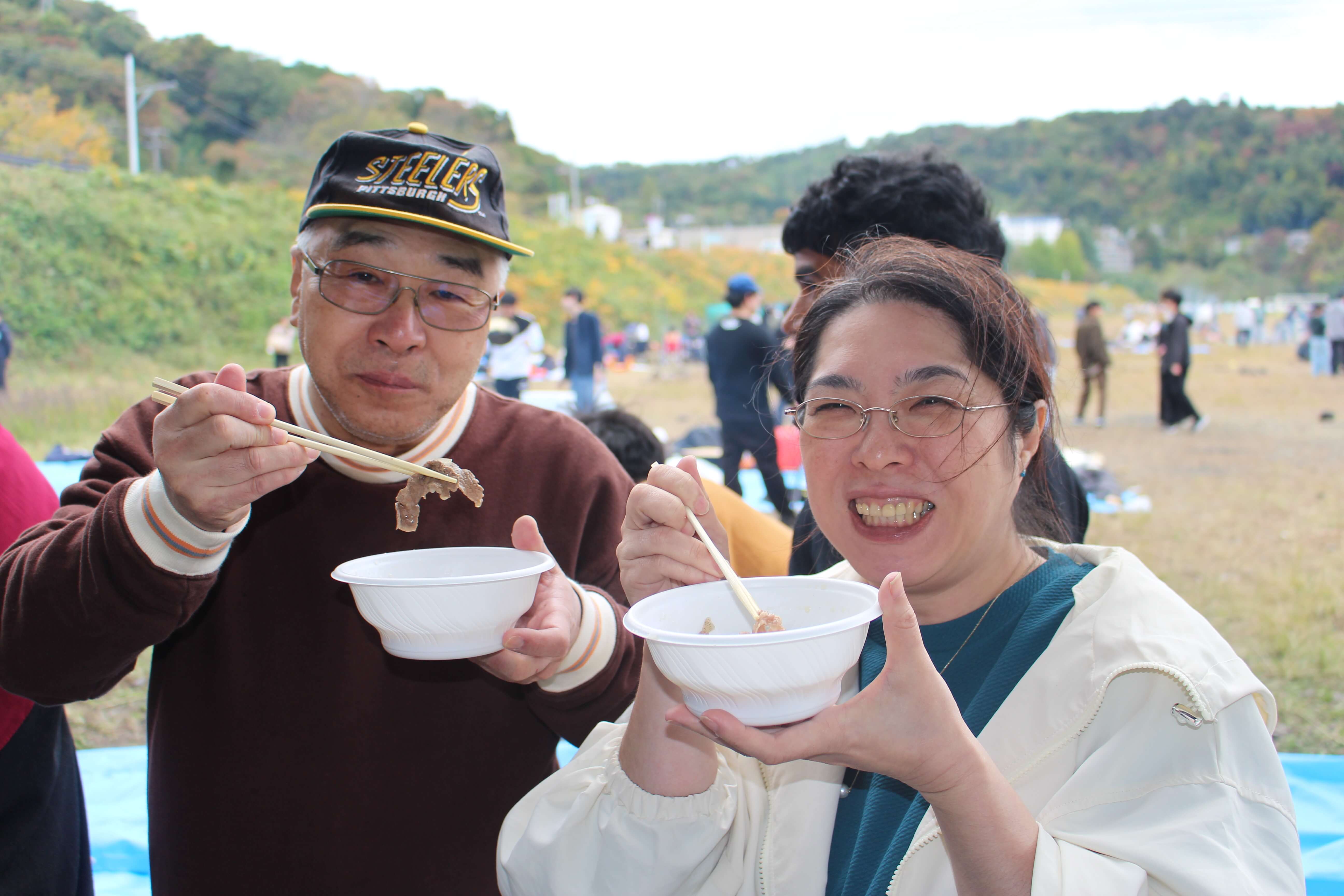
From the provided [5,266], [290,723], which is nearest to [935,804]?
[290,723]

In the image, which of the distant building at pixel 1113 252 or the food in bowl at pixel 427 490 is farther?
the distant building at pixel 1113 252

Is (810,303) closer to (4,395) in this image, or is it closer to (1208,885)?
(1208,885)

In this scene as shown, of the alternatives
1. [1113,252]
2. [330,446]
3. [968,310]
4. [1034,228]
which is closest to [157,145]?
[330,446]

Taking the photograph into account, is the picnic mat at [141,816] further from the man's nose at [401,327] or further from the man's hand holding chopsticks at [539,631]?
the man's nose at [401,327]

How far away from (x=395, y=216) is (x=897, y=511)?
1.05m

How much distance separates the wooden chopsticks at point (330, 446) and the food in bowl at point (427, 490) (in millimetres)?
12

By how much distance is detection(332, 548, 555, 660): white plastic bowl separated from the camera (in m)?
1.27

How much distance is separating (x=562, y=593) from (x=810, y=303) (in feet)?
2.44

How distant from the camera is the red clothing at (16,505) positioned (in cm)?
172

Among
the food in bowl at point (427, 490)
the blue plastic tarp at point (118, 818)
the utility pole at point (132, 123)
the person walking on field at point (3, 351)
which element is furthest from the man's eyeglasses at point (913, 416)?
the utility pole at point (132, 123)

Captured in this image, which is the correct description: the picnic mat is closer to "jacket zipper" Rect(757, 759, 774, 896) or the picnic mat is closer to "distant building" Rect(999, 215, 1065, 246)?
"jacket zipper" Rect(757, 759, 774, 896)

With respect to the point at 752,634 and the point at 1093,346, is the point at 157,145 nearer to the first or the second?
the point at 1093,346

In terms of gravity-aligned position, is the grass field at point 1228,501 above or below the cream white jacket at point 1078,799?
below

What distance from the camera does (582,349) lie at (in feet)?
40.5
